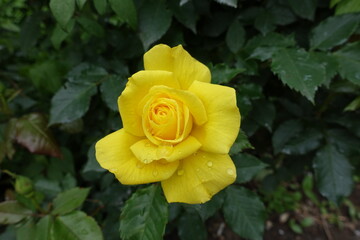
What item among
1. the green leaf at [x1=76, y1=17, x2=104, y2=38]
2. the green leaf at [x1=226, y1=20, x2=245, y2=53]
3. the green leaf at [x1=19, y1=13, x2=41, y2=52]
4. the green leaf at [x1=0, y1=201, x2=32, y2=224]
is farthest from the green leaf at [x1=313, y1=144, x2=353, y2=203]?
the green leaf at [x1=19, y1=13, x2=41, y2=52]

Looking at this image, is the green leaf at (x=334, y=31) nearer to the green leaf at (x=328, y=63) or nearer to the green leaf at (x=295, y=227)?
the green leaf at (x=328, y=63)

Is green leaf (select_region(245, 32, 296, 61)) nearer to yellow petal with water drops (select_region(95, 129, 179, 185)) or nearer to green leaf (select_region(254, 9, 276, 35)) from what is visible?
green leaf (select_region(254, 9, 276, 35))

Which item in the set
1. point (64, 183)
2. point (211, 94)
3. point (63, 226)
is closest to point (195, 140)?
point (211, 94)

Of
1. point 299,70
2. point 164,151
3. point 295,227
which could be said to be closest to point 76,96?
point 164,151

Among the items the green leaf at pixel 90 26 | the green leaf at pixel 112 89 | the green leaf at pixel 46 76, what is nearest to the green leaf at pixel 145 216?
the green leaf at pixel 112 89

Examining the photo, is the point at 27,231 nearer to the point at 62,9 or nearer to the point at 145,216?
the point at 145,216

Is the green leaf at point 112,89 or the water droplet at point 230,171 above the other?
the water droplet at point 230,171
